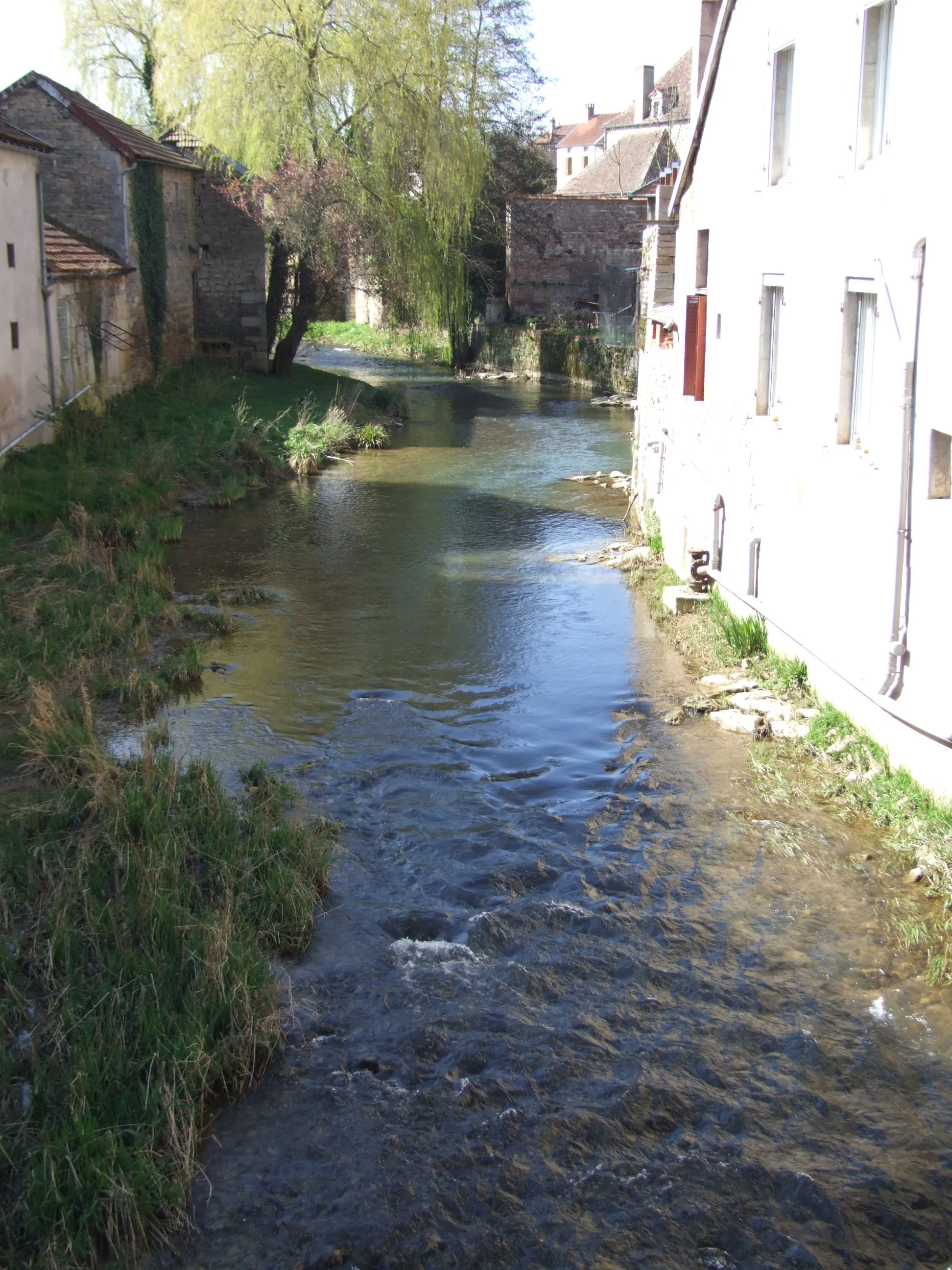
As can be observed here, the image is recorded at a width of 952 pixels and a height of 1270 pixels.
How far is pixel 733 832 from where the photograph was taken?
8109mm

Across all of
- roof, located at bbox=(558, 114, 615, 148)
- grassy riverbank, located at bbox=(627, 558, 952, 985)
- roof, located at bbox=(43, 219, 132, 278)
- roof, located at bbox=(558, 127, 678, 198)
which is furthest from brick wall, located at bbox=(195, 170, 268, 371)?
roof, located at bbox=(558, 114, 615, 148)

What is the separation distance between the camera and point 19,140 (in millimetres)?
15977

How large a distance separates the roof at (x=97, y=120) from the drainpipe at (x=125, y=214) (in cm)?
23

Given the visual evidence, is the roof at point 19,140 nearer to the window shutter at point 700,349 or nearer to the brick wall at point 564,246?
the window shutter at point 700,349

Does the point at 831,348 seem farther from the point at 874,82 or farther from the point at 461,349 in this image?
the point at 461,349

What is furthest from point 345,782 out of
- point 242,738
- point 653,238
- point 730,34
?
point 653,238

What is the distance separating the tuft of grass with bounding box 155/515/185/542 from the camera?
15852mm

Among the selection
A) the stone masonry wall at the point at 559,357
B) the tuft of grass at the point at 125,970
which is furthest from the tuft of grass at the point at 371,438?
the tuft of grass at the point at 125,970

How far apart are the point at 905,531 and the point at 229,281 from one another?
77.2 feet

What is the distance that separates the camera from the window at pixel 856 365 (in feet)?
28.3

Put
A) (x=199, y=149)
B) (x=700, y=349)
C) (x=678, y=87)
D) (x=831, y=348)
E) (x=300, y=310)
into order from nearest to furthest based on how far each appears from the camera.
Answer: (x=831, y=348)
(x=700, y=349)
(x=199, y=149)
(x=300, y=310)
(x=678, y=87)

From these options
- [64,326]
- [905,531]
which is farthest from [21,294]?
[905,531]

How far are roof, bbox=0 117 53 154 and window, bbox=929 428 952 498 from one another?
12959mm

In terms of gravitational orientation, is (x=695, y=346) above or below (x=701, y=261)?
below
